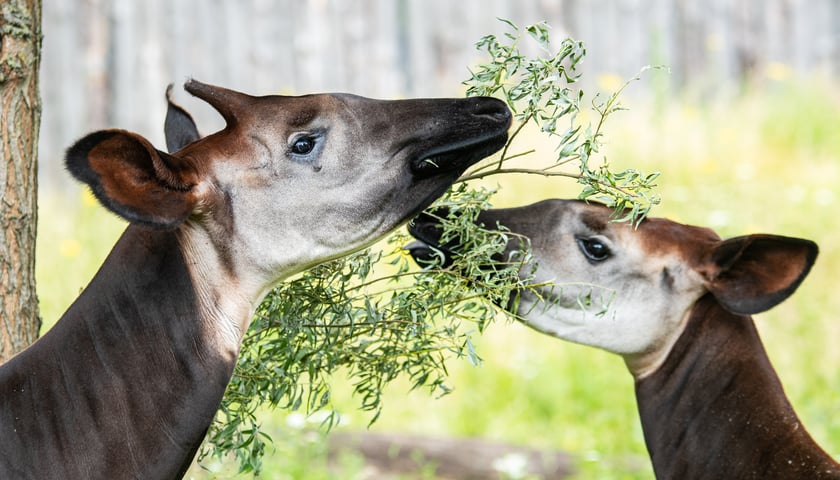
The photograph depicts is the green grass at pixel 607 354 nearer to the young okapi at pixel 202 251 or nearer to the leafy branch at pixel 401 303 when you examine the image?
the leafy branch at pixel 401 303

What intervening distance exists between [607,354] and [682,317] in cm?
321

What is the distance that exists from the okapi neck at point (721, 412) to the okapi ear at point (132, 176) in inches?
66.3

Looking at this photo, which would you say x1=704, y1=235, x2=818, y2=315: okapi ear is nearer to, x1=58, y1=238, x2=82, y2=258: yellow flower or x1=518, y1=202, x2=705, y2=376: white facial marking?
x1=518, y1=202, x2=705, y2=376: white facial marking

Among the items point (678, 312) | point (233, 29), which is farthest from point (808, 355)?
point (233, 29)

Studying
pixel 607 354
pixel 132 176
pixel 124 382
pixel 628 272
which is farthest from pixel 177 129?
pixel 607 354

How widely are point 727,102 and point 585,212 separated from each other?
21.6 feet

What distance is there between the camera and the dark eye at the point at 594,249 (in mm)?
3559

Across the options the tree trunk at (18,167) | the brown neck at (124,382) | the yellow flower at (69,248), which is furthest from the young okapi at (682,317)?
the yellow flower at (69,248)

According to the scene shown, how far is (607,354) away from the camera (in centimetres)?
667

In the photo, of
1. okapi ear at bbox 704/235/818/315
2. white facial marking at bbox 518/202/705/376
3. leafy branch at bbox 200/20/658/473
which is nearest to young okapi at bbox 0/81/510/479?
leafy branch at bbox 200/20/658/473

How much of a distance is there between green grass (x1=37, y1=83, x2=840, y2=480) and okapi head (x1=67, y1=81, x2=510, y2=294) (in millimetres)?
1935

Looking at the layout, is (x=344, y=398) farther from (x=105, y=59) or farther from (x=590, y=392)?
(x=105, y=59)

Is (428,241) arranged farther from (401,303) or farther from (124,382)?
(124,382)

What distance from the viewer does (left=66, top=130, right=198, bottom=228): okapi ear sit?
228 centimetres
